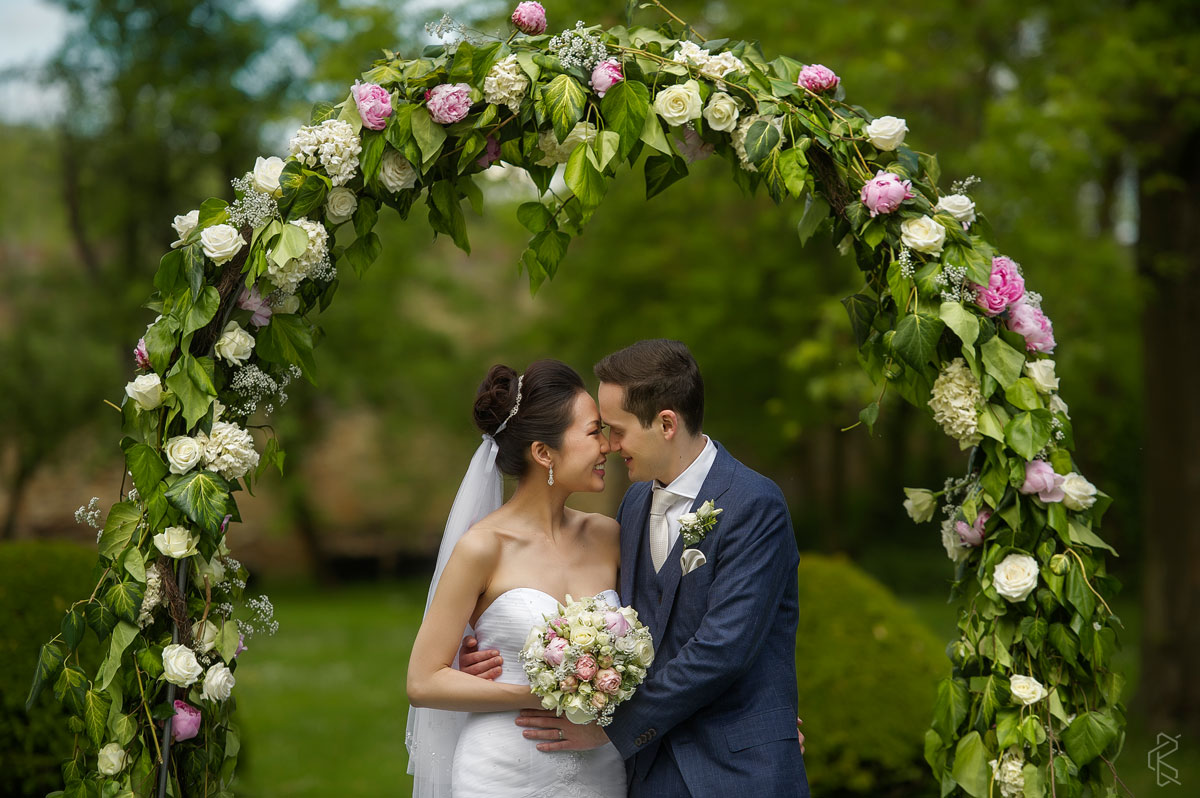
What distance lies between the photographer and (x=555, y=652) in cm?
350

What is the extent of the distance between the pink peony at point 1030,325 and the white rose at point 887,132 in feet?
2.30

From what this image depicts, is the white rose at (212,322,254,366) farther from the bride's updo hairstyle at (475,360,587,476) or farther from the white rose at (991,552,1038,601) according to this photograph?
the white rose at (991,552,1038,601)

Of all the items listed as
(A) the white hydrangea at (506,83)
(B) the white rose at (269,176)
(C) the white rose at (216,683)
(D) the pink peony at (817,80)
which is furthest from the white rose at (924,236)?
(C) the white rose at (216,683)

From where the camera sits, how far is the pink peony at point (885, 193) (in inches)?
151

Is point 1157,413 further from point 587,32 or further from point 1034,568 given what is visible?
point 587,32

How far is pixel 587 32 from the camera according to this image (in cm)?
389

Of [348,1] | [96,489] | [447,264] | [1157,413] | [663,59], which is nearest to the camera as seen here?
[663,59]

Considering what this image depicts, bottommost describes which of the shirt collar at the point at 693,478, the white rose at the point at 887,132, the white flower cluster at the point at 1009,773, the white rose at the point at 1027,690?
the white flower cluster at the point at 1009,773

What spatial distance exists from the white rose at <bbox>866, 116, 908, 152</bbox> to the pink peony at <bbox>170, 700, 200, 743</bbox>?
3046 mm

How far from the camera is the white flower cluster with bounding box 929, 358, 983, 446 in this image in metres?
3.83

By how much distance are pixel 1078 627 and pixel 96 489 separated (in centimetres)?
2003

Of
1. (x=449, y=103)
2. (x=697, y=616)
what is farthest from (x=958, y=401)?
(x=449, y=103)

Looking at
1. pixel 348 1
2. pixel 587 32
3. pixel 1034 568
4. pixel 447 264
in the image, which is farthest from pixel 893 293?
pixel 447 264
